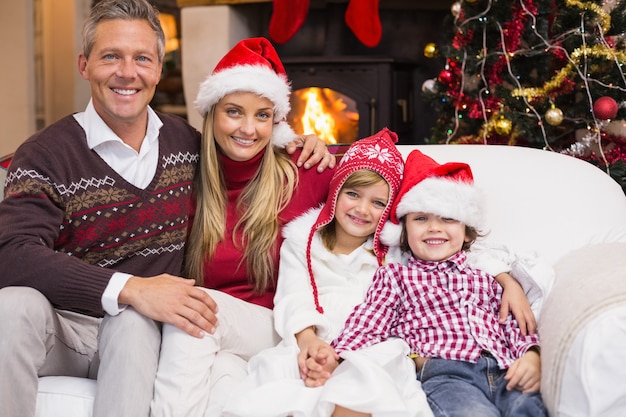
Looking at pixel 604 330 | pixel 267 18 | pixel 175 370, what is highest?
pixel 267 18

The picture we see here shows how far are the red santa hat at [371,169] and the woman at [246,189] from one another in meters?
0.12

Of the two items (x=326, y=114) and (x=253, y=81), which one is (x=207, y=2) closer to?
(x=326, y=114)

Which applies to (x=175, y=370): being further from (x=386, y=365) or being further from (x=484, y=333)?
(x=484, y=333)

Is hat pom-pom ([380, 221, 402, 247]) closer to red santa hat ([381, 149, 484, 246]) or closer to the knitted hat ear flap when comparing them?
red santa hat ([381, 149, 484, 246])

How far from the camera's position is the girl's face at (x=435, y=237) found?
1.93m

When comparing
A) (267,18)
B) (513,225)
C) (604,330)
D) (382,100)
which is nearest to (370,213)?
(513,225)

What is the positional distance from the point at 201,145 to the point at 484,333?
3.01 feet

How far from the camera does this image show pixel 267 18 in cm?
431

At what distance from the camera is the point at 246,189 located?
2158 mm

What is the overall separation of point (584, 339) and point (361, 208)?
690 millimetres

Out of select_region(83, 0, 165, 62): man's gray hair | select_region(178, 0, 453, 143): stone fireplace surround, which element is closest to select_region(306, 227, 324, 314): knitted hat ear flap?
select_region(83, 0, 165, 62): man's gray hair

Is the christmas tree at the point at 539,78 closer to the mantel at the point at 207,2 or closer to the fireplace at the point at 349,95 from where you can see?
the fireplace at the point at 349,95

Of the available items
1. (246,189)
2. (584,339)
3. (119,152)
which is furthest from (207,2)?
(584,339)

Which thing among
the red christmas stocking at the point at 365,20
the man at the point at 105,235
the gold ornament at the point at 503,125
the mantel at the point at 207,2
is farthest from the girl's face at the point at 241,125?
the mantel at the point at 207,2
